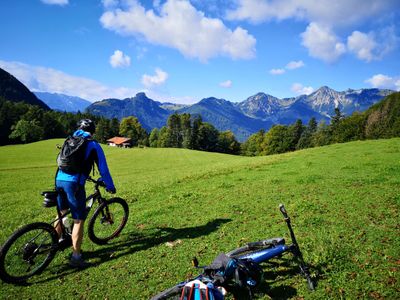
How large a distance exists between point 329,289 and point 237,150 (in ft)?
476

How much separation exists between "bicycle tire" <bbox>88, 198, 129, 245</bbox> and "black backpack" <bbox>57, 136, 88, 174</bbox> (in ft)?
7.33

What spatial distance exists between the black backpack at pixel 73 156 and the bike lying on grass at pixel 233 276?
13.2 ft

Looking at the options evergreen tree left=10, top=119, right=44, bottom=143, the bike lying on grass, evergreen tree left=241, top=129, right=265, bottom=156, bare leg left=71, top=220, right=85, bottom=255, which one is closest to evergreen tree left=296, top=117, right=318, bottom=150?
evergreen tree left=241, top=129, right=265, bottom=156

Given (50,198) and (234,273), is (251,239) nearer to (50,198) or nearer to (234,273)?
(234,273)

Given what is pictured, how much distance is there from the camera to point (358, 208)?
10492mm

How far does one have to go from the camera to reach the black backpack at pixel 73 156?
22.7 feet

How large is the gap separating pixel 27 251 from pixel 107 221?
8.78 ft

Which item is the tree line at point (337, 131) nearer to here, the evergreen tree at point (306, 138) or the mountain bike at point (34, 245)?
the evergreen tree at point (306, 138)

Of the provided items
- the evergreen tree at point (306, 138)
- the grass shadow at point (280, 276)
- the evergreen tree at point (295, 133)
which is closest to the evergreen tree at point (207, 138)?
the evergreen tree at point (295, 133)

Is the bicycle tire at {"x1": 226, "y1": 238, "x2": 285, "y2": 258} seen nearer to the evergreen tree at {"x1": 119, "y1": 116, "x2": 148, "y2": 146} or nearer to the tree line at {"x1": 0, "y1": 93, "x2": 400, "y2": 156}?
the tree line at {"x1": 0, "y1": 93, "x2": 400, "y2": 156}

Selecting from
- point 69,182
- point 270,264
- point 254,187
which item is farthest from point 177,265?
point 254,187

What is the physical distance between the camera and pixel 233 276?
213 inches

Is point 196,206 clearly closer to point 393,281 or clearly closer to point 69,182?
point 69,182

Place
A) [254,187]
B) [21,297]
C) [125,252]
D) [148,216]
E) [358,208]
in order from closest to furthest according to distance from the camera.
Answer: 1. [21,297]
2. [125,252]
3. [358,208]
4. [148,216]
5. [254,187]
